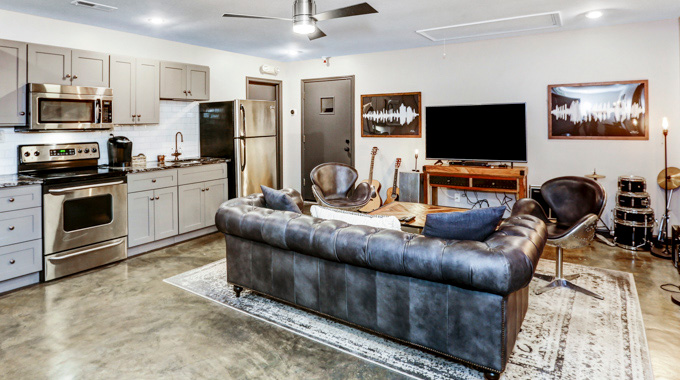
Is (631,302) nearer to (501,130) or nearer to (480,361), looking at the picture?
(480,361)

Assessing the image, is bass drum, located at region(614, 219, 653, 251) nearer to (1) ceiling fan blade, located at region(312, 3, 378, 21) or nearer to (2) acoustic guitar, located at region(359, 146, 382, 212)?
(2) acoustic guitar, located at region(359, 146, 382, 212)

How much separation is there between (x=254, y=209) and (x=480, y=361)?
1863mm

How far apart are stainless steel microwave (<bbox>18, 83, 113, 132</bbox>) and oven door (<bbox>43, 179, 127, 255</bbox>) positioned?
2.29 ft

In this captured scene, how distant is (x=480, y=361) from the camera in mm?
2244

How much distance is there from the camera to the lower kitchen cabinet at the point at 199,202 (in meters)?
5.20

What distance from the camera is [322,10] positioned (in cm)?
429

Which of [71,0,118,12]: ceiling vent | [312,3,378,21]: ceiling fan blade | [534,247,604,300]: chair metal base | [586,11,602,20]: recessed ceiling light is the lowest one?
[534,247,604,300]: chair metal base

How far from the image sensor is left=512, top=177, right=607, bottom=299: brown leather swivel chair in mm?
3369

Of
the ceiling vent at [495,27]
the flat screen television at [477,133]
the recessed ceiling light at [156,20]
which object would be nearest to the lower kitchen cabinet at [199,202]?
the recessed ceiling light at [156,20]

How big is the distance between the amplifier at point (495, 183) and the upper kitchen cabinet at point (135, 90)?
13.8ft

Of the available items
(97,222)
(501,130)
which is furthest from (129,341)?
(501,130)

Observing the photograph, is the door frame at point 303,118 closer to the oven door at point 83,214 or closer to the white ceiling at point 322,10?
the white ceiling at point 322,10

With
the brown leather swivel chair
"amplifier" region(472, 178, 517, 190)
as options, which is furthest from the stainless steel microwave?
"amplifier" region(472, 178, 517, 190)

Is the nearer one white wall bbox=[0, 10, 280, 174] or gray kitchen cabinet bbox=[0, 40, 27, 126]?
gray kitchen cabinet bbox=[0, 40, 27, 126]
